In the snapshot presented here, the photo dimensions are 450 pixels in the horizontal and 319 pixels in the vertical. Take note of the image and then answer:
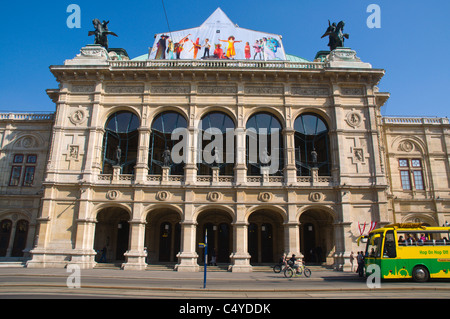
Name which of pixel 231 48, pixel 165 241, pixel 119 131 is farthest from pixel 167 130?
pixel 231 48

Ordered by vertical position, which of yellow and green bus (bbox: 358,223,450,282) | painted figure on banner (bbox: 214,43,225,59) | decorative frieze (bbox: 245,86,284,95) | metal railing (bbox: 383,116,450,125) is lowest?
yellow and green bus (bbox: 358,223,450,282)

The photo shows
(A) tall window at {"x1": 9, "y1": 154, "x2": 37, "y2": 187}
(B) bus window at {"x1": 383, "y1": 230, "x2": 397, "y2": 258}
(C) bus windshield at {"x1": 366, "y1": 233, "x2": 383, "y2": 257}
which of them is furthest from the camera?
(A) tall window at {"x1": 9, "y1": 154, "x2": 37, "y2": 187}

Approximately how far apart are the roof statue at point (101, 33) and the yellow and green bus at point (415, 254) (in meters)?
28.4

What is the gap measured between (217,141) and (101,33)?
15.4 m

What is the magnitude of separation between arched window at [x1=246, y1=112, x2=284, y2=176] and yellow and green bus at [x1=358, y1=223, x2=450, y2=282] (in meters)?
11.2

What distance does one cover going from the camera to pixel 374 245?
17391mm

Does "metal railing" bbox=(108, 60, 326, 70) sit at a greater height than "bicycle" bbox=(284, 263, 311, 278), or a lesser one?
greater

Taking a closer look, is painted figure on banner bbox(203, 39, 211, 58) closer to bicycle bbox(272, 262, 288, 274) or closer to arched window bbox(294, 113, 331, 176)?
arched window bbox(294, 113, 331, 176)

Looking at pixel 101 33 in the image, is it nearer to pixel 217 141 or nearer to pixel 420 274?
pixel 217 141

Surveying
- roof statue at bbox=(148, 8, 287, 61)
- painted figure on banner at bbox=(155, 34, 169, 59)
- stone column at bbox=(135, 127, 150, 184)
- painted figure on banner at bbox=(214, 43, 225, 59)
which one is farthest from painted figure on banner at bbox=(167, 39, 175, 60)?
stone column at bbox=(135, 127, 150, 184)

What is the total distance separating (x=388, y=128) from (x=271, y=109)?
13041mm

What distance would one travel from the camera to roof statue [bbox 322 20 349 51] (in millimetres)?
29531

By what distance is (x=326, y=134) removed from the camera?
2744 cm
